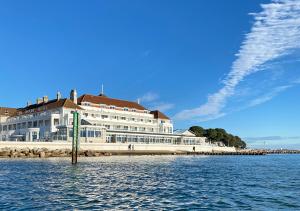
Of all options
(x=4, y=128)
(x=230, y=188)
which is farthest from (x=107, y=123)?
(x=230, y=188)

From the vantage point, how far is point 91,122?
10212cm

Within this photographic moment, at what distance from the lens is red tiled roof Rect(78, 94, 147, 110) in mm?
109831

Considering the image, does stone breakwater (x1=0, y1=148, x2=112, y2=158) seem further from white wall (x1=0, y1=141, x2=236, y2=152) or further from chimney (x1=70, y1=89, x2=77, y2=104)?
chimney (x1=70, y1=89, x2=77, y2=104)

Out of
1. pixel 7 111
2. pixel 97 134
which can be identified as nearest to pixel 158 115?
pixel 97 134

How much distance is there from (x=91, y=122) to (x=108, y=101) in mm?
15344

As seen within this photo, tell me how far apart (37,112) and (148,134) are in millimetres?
30676

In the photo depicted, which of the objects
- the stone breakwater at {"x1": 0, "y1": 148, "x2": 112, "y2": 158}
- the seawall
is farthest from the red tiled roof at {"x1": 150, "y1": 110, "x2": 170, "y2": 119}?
the stone breakwater at {"x1": 0, "y1": 148, "x2": 112, "y2": 158}

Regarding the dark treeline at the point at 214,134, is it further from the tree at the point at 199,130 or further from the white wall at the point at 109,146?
the white wall at the point at 109,146

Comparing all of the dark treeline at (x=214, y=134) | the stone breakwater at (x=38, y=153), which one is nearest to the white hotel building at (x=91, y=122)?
the stone breakwater at (x=38, y=153)

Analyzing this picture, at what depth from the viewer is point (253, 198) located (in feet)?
73.9

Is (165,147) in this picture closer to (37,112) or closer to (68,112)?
(68,112)

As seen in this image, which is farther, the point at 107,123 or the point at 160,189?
the point at 107,123

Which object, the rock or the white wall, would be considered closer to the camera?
the rock

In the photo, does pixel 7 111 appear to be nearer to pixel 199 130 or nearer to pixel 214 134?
pixel 199 130
